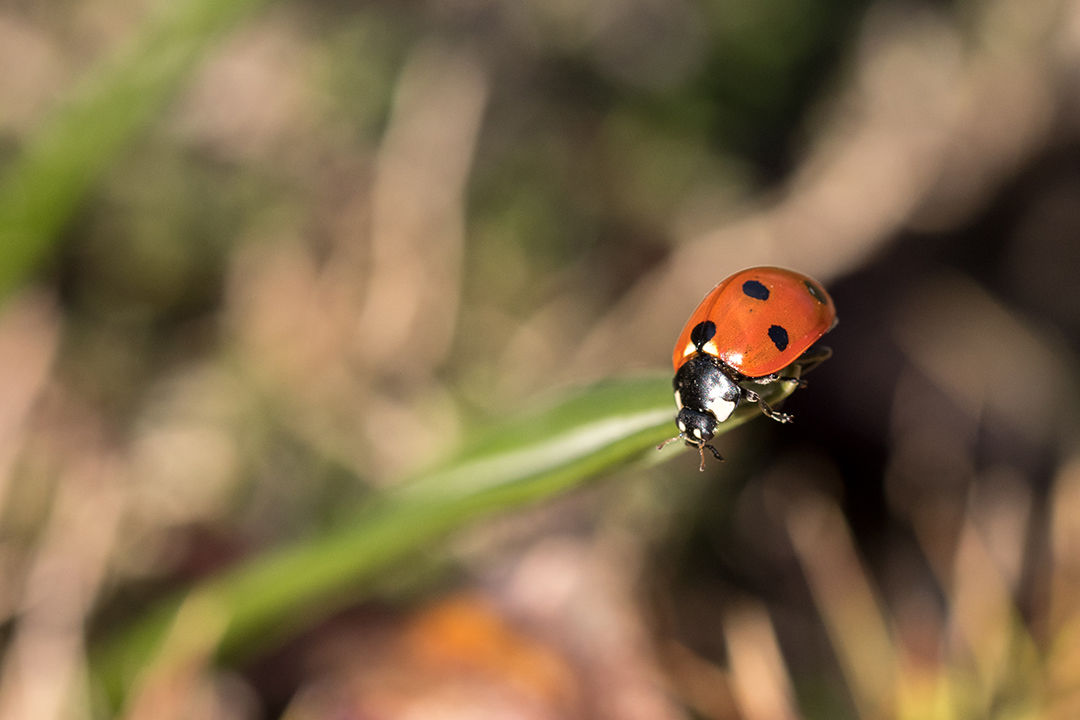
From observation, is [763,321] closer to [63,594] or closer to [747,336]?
[747,336]

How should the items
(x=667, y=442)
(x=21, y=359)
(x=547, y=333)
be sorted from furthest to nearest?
(x=547, y=333), (x=21, y=359), (x=667, y=442)

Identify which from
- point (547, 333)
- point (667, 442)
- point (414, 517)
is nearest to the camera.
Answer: point (667, 442)

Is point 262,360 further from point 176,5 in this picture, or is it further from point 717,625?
point 717,625

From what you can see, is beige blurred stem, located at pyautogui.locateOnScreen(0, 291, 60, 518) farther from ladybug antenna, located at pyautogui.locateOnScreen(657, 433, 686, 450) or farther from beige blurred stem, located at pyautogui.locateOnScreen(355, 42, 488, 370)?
ladybug antenna, located at pyautogui.locateOnScreen(657, 433, 686, 450)

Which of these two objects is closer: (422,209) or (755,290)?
(755,290)

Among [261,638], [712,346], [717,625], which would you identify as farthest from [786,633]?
[261,638]

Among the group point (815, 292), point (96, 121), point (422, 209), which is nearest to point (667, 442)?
point (815, 292)

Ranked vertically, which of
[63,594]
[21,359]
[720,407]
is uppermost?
[720,407]
